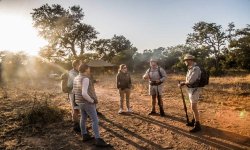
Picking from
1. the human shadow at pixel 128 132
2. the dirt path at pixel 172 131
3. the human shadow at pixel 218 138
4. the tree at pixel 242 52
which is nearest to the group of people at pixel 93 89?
the human shadow at pixel 218 138

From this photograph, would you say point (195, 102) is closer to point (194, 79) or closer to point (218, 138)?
point (194, 79)

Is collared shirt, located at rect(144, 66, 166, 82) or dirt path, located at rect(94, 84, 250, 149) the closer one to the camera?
dirt path, located at rect(94, 84, 250, 149)

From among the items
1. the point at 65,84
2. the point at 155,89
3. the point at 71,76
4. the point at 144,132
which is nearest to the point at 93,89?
the point at 71,76

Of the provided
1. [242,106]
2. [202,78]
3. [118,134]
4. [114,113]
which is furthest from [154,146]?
[242,106]

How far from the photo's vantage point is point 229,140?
5895 millimetres

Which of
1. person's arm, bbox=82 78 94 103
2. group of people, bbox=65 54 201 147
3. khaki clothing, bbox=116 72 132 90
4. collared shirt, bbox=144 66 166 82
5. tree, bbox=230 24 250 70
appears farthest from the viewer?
tree, bbox=230 24 250 70

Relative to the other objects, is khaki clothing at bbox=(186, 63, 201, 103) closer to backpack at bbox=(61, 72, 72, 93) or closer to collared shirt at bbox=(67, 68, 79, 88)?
collared shirt at bbox=(67, 68, 79, 88)

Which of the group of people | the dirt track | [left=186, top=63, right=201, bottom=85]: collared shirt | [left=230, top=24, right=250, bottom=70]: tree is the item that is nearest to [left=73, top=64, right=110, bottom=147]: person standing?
the group of people

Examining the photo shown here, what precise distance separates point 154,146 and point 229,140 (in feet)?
5.99

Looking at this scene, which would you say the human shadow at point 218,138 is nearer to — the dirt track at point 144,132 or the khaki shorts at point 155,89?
the dirt track at point 144,132

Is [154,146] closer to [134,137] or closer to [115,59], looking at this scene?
[134,137]

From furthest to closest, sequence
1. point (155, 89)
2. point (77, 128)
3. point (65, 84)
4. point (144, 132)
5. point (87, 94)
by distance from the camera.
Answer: point (155, 89)
point (65, 84)
point (77, 128)
point (144, 132)
point (87, 94)

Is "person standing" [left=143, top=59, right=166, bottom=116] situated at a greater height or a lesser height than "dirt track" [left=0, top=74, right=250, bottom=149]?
greater

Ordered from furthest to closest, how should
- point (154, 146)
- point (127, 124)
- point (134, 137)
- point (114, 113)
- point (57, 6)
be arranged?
point (57, 6) < point (114, 113) < point (127, 124) < point (134, 137) < point (154, 146)
